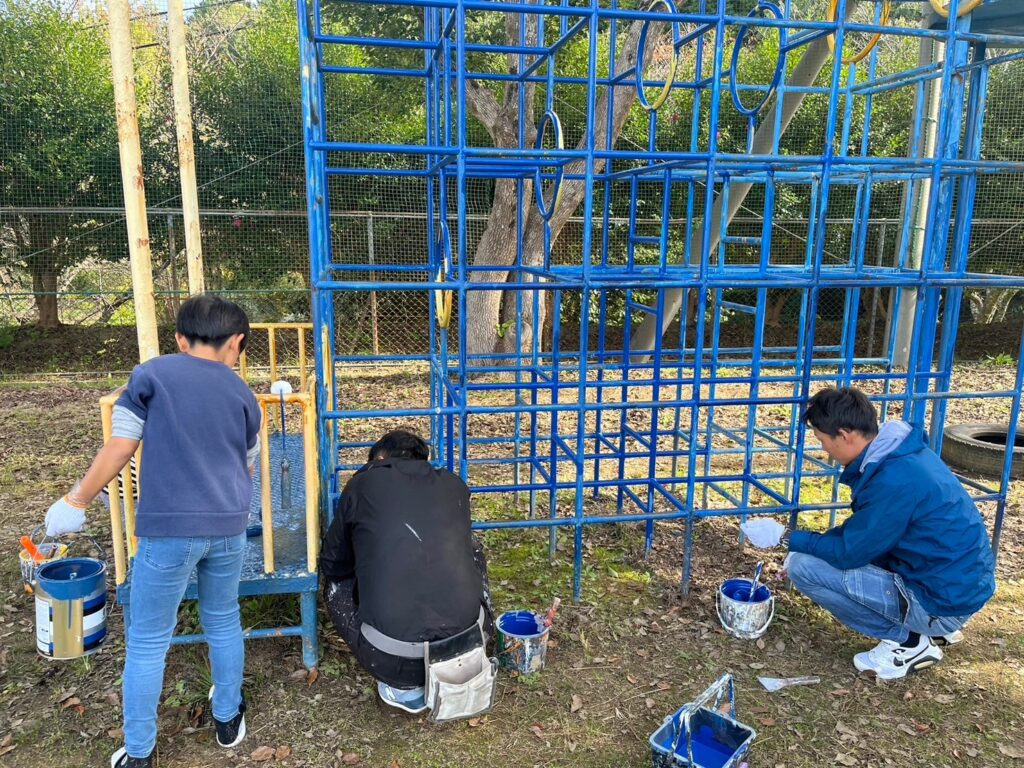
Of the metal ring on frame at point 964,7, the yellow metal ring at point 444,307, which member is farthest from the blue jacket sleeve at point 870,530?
the metal ring on frame at point 964,7

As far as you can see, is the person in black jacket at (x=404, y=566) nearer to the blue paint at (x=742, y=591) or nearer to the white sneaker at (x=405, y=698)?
the white sneaker at (x=405, y=698)

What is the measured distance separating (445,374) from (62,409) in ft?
17.3

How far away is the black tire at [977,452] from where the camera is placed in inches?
223

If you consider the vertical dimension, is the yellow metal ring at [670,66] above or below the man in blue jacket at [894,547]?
above

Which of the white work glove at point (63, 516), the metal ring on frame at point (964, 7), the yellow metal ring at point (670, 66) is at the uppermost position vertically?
the metal ring on frame at point (964, 7)

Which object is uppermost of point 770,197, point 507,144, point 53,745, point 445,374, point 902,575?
point 507,144

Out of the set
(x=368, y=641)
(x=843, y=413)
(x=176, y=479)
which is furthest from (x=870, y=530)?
(x=176, y=479)

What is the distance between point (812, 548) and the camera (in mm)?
3361

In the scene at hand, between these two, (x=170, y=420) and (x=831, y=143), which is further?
(x=831, y=143)

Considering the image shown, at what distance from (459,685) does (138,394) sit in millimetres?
1467

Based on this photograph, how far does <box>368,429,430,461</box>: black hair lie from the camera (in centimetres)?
311

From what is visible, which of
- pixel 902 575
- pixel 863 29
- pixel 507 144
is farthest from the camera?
pixel 507 144

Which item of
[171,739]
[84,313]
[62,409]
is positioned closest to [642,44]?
[171,739]

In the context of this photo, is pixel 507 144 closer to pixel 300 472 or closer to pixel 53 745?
pixel 300 472
